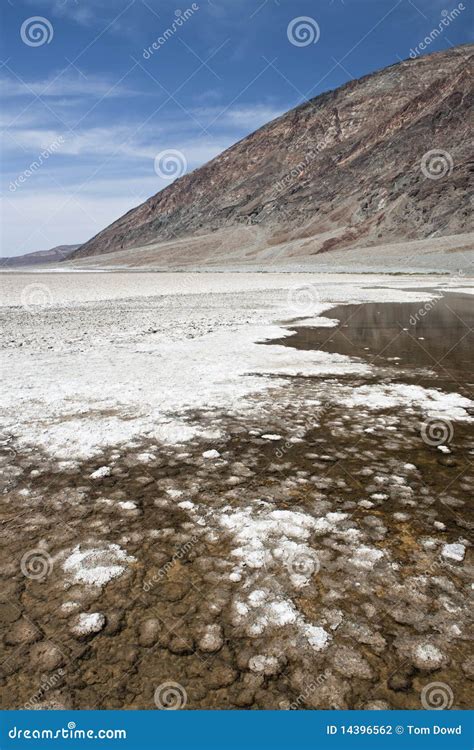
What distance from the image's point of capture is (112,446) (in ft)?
19.2

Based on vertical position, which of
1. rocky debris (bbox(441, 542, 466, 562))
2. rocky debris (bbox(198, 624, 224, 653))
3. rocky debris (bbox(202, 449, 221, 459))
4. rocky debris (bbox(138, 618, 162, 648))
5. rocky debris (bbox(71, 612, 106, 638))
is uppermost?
rocky debris (bbox(71, 612, 106, 638))

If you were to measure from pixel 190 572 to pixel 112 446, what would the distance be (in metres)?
2.65

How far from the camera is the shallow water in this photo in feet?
35.2

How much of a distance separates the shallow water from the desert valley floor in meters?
1.70

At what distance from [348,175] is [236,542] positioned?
14758 centimetres

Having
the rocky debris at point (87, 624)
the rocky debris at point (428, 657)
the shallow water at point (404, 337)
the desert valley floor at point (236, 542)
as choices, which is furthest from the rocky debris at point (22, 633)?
the shallow water at point (404, 337)

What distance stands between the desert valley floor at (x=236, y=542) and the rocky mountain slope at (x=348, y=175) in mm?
100696

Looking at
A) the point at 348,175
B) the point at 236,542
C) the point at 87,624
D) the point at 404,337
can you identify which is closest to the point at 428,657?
the point at 236,542

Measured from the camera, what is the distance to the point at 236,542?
12.8 feet

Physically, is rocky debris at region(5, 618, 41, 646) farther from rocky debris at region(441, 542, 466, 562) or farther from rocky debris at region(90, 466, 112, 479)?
rocky debris at region(441, 542, 466, 562)

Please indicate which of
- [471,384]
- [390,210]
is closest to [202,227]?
[390,210]

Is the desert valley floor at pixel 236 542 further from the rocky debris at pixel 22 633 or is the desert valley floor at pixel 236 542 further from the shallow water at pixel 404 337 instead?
the shallow water at pixel 404 337

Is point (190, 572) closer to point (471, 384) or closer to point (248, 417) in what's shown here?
point (248, 417)

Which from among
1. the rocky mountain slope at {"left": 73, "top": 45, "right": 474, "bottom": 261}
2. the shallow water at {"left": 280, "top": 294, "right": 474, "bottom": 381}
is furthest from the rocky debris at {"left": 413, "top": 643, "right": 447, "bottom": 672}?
the rocky mountain slope at {"left": 73, "top": 45, "right": 474, "bottom": 261}
